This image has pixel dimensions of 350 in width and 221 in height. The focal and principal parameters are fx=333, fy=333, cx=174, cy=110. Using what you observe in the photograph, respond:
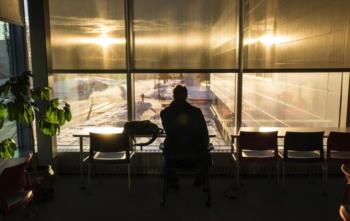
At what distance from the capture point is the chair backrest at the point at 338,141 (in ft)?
13.2

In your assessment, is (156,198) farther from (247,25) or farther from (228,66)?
(247,25)

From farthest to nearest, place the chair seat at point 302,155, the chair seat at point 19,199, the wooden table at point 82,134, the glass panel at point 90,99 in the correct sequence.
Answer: the glass panel at point 90,99 < the wooden table at point 82,134 < the chair seat at point 302,155 < the chair seat at point 19,199

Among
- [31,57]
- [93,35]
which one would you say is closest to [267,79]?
[93,35]

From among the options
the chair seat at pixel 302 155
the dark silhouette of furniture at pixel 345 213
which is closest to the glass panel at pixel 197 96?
the chair seat at pixel 302 155

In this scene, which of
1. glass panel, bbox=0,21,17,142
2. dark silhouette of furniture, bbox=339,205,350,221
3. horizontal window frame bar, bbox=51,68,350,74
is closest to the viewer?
dark silhouette of furniture, bbox=339,205,350,221

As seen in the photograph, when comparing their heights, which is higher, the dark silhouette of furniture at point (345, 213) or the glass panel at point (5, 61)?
the glass panel at point (5, 61)

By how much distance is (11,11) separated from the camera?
13.6 ft

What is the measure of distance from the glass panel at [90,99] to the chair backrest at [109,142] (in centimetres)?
98

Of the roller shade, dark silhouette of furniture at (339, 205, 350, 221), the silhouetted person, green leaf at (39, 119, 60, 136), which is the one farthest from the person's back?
the roller shade

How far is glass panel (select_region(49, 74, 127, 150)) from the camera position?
4973 millimetres

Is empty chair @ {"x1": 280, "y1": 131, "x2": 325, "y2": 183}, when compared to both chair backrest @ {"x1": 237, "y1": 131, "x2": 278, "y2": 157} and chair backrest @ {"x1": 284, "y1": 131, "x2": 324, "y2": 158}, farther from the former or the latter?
chair backrest @ {"x1": 237, "y1": 131, "x2": 278, "y2": 157}

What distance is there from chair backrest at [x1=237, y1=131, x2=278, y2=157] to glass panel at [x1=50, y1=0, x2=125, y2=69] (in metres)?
2.06

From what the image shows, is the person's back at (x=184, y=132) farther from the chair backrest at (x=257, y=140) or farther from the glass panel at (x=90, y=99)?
the glass panel at (x=90, y=99)

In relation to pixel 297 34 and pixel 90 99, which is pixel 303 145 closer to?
pixel 297 34
